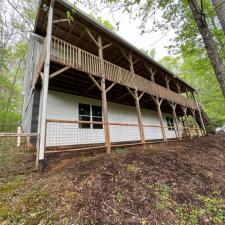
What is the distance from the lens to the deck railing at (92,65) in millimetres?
6001

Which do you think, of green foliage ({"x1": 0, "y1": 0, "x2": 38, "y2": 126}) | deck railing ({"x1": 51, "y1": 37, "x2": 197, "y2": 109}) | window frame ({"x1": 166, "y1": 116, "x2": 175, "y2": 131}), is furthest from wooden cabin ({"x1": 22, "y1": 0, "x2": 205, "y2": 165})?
green foliage ({"x1": 0, "y1": 0, "x2": 38, "y2": 126})

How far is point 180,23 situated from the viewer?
8.42 meters

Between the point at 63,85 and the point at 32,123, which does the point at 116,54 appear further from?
the point at 32,123

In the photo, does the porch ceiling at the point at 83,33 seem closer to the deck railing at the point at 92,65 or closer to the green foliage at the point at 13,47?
the deck railing at the point at 92,65

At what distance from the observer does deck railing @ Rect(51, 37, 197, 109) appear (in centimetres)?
600

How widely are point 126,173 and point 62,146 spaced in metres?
4.63

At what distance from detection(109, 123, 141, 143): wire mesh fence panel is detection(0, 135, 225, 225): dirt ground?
19.0 ft

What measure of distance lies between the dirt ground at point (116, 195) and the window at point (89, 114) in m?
4.79

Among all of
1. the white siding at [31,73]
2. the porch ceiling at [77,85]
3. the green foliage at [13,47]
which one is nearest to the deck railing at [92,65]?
the porch ceiling at [77,85]

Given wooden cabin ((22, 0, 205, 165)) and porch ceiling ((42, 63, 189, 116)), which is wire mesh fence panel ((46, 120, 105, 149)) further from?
porch ceiling ((42, 63, 189, 116))

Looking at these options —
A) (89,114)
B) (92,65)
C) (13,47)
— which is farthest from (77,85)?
(13,47)

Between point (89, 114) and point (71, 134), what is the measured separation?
188 cm

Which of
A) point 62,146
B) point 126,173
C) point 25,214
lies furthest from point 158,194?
point 62,146

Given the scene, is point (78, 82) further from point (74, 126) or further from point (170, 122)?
point (170, 122)
